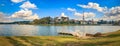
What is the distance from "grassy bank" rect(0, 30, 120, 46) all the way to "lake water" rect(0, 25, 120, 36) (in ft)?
0.25

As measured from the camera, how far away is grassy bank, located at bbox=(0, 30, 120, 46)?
5.54m

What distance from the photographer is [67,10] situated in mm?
5848

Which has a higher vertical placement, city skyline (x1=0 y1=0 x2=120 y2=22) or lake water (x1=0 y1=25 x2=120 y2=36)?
city skyline (x1=0 y1=0 x2=120 y2=22)

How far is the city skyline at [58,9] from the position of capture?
5.64m

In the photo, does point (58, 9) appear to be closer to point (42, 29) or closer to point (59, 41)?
point (42, 29)

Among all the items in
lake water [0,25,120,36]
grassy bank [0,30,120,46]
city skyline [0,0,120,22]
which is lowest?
Answer: grassy bank [0,30,120,46]

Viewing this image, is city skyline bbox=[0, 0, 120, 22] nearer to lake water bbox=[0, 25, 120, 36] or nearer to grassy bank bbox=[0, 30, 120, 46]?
lake water bbox=[0, 25, 120, 36]

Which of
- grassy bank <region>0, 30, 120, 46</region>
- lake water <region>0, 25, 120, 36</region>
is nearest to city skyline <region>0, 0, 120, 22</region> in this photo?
lake water <region>0, 25, 120, 36</region>

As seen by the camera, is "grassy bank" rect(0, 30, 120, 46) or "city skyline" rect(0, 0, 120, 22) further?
"city skyline" rect(0, 0, 120, 22)

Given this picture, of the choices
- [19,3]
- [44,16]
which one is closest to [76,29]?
[44,16]

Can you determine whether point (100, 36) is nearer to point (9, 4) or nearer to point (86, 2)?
point (86, 2)

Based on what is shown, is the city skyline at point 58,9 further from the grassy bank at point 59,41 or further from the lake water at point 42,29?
the grassy bank at point 59,41

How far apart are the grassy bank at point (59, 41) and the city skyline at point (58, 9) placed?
0.38 metres

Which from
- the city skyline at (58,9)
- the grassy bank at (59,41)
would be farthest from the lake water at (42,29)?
the city skyline at (58,9)
